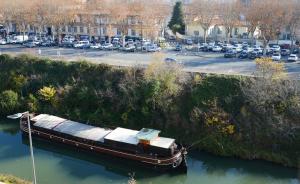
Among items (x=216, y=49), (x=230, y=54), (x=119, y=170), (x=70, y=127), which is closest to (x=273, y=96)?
(x=119, y=170)

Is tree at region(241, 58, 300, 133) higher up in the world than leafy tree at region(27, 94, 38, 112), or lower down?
higher up

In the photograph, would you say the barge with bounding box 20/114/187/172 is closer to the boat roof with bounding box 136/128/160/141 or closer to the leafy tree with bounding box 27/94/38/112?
the boat roof with bounding box 136/128/160/141

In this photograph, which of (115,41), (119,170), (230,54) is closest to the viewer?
(119,170)

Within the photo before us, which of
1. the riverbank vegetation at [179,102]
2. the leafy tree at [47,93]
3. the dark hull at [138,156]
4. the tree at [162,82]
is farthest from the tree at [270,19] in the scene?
the leafy tree at [47,93]

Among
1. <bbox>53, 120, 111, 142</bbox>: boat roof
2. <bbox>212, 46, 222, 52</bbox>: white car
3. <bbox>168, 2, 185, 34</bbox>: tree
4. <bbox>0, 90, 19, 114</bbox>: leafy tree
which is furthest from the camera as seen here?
<bbox>168, 2, 185, 34</bbox>: tree

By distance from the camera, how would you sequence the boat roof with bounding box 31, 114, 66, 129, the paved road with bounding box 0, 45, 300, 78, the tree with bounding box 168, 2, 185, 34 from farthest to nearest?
1. the tree with bounding box 168, 2, 185, 34
2. the paved road with bounding box 0, 45, 300, 78
3. the boat roof with bounding box 31, 114, 66, 129

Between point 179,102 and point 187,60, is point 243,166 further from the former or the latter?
point 187,60

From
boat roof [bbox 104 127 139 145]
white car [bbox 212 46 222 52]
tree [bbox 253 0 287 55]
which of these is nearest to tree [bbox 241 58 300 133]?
boat roof [bbox 104 127 139 145]

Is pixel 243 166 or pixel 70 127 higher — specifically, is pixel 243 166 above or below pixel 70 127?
below
